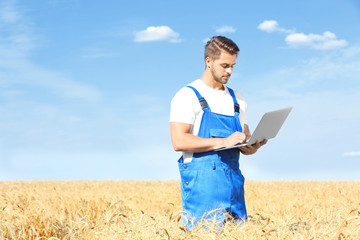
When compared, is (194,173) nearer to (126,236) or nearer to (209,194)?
(209,194)

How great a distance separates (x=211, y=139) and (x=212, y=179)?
1.03ft

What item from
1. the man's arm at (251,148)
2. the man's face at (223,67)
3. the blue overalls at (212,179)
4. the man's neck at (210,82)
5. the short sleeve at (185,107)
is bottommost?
the blue overalls at (212,179)

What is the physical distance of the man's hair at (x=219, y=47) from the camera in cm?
355

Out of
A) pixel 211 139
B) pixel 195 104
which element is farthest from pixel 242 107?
pixel 211 139

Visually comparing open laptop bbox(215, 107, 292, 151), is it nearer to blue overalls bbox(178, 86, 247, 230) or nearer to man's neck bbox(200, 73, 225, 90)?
blue overalls bbox(178, 86, 247, 230)

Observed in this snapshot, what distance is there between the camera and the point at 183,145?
131 inches

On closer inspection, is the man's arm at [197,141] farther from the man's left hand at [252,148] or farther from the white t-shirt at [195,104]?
the man's left hand at [252,148]

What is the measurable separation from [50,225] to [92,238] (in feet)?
3.88

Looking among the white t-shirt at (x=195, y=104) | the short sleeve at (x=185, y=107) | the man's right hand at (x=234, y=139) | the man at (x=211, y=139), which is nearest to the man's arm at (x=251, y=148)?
the man at (x=211, y=139)

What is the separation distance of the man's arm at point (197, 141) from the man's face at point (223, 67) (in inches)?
20.0

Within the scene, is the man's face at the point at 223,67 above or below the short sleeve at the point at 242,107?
above

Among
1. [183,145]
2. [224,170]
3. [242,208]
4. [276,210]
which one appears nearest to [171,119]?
[183,145]

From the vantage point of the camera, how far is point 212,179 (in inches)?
132

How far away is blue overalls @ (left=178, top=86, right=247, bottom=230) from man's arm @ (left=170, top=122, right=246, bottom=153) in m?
0.11
